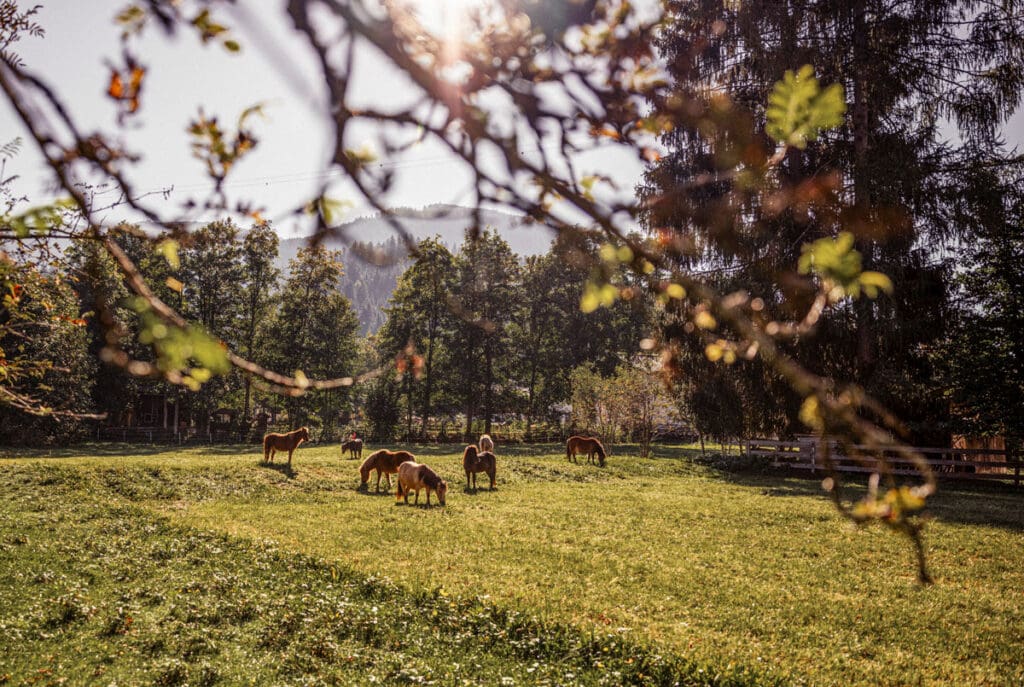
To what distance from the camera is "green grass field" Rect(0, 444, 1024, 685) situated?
621 cm

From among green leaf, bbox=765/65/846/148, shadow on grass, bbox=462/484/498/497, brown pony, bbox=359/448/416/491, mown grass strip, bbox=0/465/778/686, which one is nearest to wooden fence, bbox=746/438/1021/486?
shadow on grass, bbox=462/484/498/497

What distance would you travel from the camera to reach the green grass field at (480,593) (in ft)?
20.4

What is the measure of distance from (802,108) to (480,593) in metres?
7.99

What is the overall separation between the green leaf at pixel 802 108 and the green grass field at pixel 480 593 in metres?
5.89

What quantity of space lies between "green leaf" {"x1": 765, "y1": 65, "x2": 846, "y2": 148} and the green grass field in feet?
19.3

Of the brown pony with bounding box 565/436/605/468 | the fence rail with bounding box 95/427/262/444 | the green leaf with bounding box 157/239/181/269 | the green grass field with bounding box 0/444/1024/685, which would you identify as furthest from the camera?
the fence rail with bounding box 95/427/262/444

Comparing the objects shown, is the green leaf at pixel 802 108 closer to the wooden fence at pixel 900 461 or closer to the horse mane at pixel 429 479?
the horse mane at pixel 429 479

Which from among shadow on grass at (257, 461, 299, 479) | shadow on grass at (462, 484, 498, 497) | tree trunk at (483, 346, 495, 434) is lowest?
shadow on grass at (462, 484, 498, 497)

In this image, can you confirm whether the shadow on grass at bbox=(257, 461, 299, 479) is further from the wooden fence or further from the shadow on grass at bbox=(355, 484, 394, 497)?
the wooden fence

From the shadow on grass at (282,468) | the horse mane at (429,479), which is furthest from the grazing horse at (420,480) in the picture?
the shadow on grass at (282,468)

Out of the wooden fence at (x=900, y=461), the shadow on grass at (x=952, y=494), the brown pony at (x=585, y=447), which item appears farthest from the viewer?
the brown pony at (x=585, y=447)

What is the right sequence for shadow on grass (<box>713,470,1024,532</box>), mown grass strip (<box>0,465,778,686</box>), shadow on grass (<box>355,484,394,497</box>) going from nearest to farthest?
1. mown grass strip (<box>0,465,778,686</box>)
2. shadow on grass (<box>713,470,1024,532</box>)
3. shadow on grass (<box>355,484,394,497</box>)

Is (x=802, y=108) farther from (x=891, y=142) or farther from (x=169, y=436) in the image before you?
(x=169, y=436)

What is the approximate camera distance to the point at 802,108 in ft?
3.32
